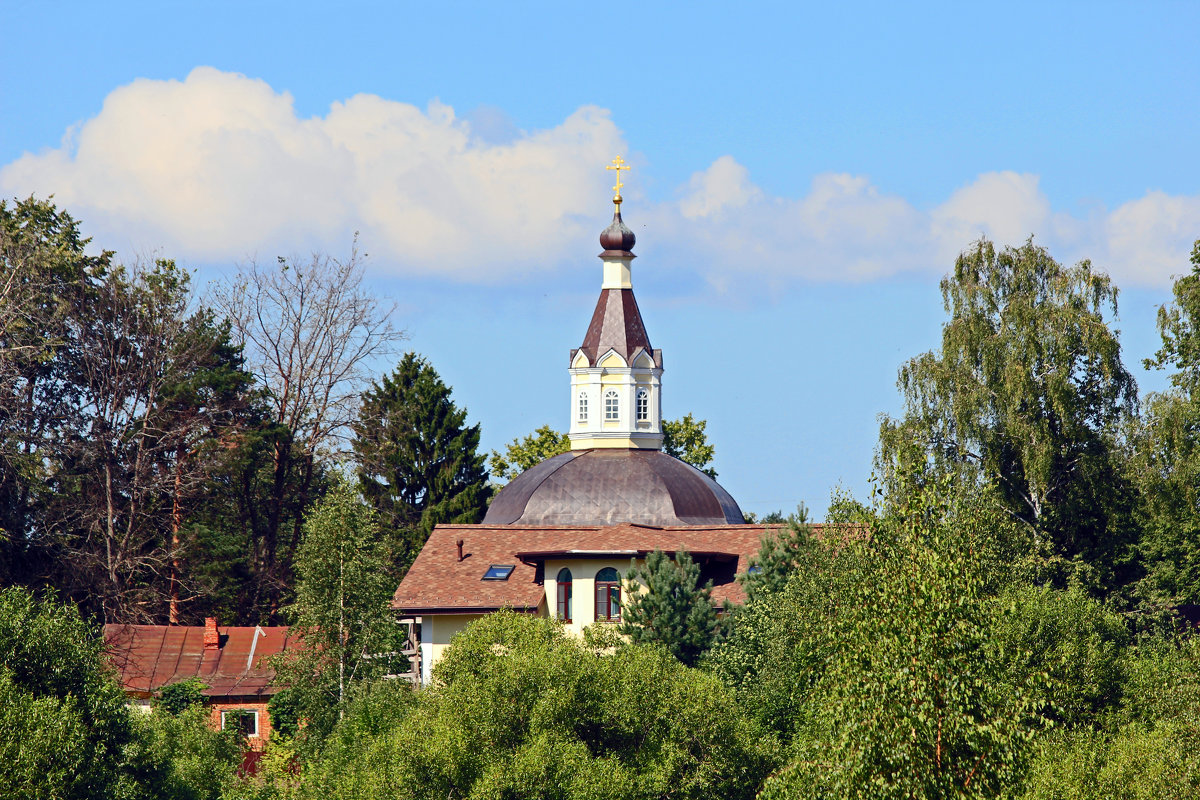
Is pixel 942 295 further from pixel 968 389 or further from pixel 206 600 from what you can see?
pixel 206 600

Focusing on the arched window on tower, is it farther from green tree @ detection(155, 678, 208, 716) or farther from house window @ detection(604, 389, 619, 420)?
house window @ detection(604, 389, 619, 420)

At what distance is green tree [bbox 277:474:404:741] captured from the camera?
43.2 meters

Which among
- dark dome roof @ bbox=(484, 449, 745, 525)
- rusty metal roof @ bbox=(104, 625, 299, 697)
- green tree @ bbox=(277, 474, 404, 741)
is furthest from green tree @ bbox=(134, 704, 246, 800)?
dark dome roof @ bbox=(484, 449, 745, 525)

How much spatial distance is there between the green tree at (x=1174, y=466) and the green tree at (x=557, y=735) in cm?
1956

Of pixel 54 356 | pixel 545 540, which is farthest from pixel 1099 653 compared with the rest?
pixel 54 356

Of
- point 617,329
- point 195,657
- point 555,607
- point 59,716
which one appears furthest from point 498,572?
point 59,716

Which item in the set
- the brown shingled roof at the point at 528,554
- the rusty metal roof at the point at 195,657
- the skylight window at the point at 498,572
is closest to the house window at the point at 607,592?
the brown shingled roof at the point at 528,554

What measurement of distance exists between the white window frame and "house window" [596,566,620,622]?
1328cm

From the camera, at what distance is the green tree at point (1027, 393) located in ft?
169

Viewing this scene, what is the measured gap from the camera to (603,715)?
117ft

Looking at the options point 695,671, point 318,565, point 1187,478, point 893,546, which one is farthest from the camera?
point 1187,478

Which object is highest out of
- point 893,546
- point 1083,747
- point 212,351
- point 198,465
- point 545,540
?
point 212,351

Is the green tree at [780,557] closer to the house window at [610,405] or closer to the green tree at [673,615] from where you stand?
the green tree at [673,615]

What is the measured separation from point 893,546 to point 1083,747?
25.1 feet
